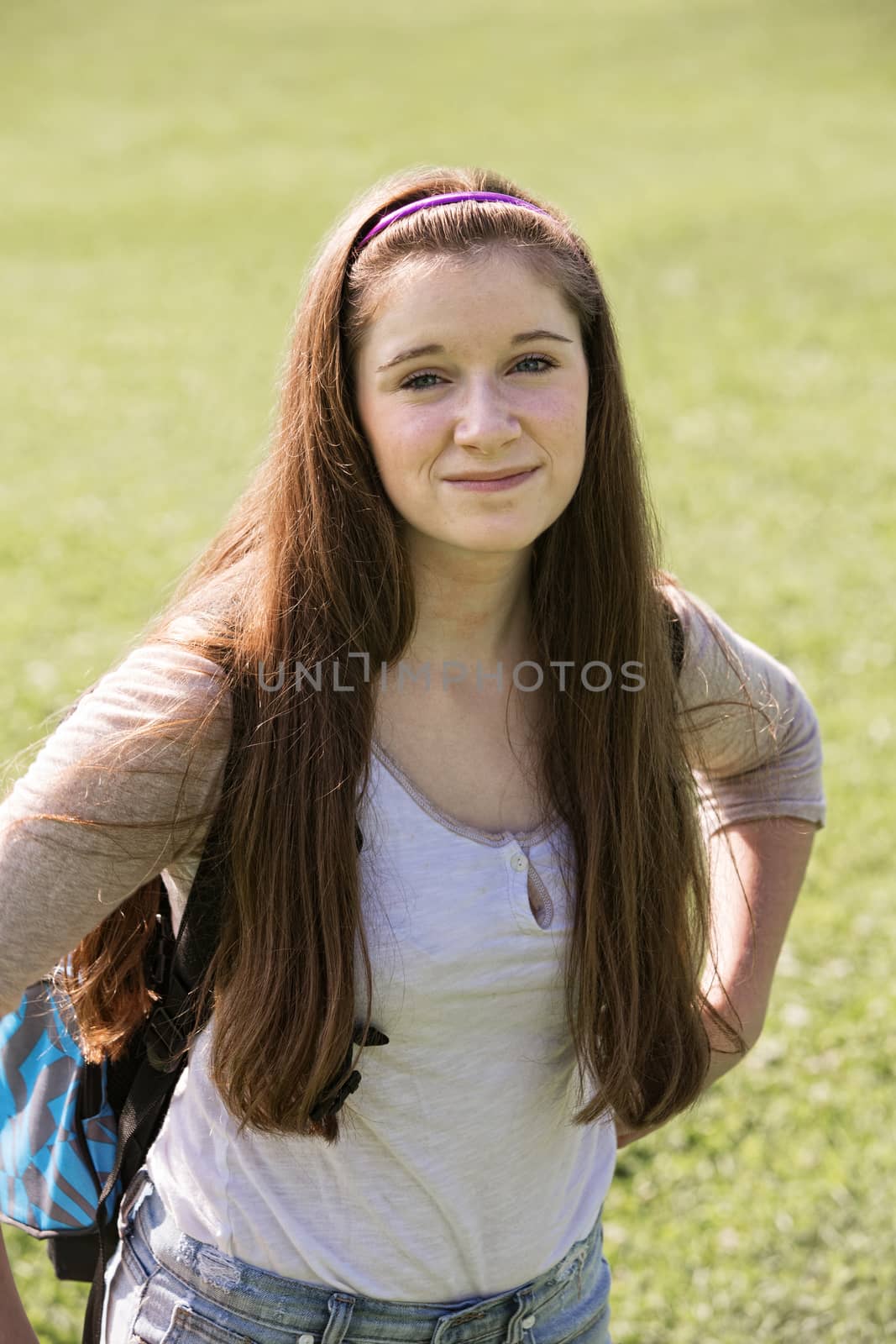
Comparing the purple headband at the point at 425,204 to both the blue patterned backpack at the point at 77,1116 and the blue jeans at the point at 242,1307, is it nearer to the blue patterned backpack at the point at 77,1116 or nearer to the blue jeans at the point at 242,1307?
the blue patterned backpack at the point at 77,1116

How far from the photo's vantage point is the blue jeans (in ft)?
5.98

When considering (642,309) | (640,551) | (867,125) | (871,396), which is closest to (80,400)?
(642,309)

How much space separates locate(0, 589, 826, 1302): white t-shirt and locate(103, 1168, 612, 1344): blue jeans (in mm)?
24

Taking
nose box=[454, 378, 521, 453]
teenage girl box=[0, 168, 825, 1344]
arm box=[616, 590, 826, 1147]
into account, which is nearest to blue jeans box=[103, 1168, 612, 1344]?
teenage girl box=[0, 168, 825, 1344]

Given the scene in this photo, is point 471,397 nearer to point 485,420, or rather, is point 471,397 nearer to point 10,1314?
point 485,420

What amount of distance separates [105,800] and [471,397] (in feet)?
2.11

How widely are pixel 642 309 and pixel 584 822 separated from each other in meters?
14.6

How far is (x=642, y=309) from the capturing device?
15.8m

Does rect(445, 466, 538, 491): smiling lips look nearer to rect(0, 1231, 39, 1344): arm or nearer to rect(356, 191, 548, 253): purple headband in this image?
rect(356, 191, 548, 253): purple headband

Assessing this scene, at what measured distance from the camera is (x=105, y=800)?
1641 mm

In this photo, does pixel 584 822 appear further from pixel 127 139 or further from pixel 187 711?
pixel 127 139

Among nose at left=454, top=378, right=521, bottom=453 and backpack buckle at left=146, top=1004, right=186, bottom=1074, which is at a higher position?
nose at left=454, top=378, right=521, bottom=453

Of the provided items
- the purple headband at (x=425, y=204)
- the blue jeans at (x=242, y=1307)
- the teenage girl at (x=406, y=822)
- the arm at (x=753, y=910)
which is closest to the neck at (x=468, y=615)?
the teenage girl at (x=406, y=822)

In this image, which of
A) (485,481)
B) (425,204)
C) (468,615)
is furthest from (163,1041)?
(425,204)
